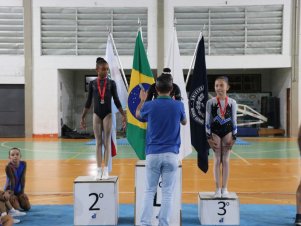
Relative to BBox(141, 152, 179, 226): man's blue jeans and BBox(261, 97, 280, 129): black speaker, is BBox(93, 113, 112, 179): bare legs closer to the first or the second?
BBox(141, 152, 179, 226): man's blue jeans

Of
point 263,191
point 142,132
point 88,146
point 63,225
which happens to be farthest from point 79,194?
point 88,146

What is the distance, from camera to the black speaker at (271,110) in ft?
72.5

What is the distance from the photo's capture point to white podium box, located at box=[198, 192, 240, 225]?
6078 millimetres

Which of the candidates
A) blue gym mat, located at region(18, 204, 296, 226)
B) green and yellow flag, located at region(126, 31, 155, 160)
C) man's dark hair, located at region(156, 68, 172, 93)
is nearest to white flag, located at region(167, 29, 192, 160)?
green and yellow flag, located at region(126, 31, 155, 160)

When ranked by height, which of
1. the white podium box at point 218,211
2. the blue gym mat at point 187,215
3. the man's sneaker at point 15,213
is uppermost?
the white podium box at point 218,211

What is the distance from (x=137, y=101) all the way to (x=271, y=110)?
16550 millimetres

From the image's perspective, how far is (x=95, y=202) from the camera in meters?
6.13

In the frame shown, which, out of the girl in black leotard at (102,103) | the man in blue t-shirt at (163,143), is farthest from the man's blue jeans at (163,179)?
the girl in black leotard at (102,103)

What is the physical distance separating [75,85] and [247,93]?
30.2 feet

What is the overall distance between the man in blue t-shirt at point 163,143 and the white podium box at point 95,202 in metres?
1.23

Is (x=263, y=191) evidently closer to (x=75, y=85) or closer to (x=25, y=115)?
(x=25, y=115)

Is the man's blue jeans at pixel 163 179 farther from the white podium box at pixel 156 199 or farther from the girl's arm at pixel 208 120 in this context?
the girl's arm at pixel 208 120

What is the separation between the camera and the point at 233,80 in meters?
23.2

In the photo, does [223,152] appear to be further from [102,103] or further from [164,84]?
[102,103]
